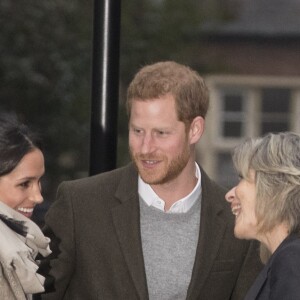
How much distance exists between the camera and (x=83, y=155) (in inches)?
571

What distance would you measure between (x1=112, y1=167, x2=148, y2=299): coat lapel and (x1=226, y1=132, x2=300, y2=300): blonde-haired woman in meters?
0.47

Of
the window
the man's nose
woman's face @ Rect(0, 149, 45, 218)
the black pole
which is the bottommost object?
the window

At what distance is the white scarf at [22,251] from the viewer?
12.6ft

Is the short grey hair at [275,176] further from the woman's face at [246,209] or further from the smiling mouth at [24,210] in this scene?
the smiling mouth at [24,210]

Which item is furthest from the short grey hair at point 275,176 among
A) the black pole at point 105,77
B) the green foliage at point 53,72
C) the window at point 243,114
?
the window at point 243,114

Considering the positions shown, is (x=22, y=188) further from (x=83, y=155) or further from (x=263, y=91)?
(x=263, y=91)

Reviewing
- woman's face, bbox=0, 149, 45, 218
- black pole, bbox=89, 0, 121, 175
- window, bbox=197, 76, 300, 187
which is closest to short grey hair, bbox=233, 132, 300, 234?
woman's face, bbox=0, 149, 45, 218

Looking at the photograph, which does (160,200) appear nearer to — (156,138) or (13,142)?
(156,138)

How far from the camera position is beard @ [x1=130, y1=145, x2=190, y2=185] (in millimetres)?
4198

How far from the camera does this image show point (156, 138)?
4.21 m

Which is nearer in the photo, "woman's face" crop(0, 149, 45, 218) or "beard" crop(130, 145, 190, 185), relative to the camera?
"woman's face" crop(0, 149, 45, 218)

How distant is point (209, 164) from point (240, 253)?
15.6m

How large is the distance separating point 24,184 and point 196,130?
2.22 ft

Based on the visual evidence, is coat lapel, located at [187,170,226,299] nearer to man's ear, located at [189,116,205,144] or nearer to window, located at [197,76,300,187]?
man's ear, located at [189,116,205,144]
